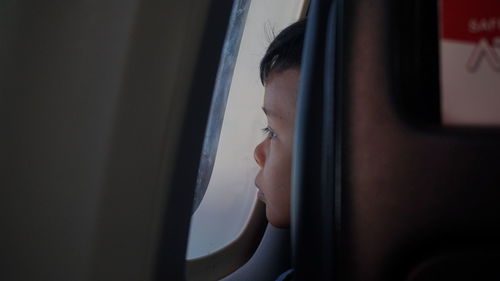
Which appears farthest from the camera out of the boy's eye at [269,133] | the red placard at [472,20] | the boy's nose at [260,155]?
the boy's nose at [260,155]

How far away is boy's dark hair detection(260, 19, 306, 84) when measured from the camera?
985 mm

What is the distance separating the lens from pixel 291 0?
1223mm

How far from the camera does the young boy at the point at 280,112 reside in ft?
3.20

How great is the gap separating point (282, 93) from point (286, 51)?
0.40 ft

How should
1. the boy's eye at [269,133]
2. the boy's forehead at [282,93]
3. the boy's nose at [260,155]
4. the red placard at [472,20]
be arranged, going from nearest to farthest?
the red placard at [472,20]
the boy's forehead at [282,93]
the boy's eye at [269,133]
the boy's nose at [260,155]

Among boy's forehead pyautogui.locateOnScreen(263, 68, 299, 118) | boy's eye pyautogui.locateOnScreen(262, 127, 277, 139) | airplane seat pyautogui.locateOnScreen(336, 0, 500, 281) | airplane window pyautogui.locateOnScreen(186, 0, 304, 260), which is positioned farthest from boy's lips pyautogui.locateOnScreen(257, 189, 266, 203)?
airplane seat pyautogui.locateOnScreen(336, 0, 500, 281)

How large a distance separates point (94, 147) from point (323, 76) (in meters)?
0.29

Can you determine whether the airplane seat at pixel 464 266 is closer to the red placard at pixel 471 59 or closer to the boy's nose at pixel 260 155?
the red placard at pixel 471 59

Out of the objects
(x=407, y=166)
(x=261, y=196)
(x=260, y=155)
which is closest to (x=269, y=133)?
(x=260, y=155)

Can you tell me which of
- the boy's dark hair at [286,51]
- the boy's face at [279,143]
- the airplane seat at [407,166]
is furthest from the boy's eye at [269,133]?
the airplane seat at [407,166]

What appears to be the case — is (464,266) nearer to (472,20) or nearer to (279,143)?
(472,20)

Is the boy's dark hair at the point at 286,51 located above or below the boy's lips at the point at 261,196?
above

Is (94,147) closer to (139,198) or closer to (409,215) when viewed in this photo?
(139,198)

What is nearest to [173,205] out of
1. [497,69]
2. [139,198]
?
[139,198]
